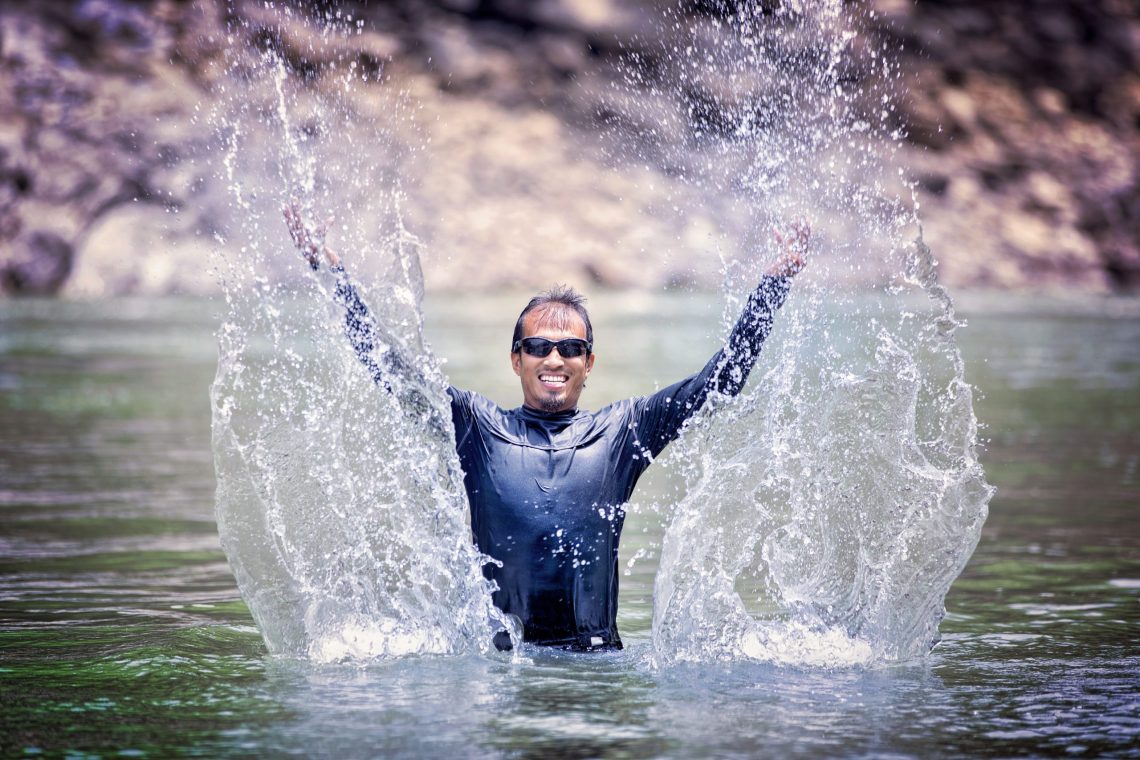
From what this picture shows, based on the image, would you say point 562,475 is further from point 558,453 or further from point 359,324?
point 359,324

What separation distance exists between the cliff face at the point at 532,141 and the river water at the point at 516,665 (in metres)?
40.1

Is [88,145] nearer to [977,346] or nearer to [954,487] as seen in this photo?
[977,346]

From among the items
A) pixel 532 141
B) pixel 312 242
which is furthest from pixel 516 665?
pixel 532 141

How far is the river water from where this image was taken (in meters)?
4.97

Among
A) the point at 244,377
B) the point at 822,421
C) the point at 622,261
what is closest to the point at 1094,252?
the point at 622,261

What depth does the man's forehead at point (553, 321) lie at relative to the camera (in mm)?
5848

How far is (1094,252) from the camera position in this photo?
62969 millimetres

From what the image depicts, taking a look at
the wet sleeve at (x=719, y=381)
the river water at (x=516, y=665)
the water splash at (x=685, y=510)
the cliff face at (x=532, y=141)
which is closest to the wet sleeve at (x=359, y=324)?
the water splash at (x=685, y=510)

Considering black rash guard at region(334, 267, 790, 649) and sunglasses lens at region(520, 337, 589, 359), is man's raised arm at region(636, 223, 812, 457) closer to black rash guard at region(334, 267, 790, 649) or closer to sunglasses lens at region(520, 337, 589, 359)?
black rash guard at region(334, 267, 790, 649)

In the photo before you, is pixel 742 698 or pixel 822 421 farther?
pixel 822 421

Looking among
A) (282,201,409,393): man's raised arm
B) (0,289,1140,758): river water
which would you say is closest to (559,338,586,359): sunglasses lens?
(282,201,409,393): man's raised arm


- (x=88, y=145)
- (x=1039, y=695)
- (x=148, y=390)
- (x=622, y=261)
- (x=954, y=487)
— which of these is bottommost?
(x=1039, y=695)

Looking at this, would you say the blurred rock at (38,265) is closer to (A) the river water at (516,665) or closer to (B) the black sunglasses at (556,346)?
(A) the river water at (516,665)

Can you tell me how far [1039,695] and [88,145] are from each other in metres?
54.2
